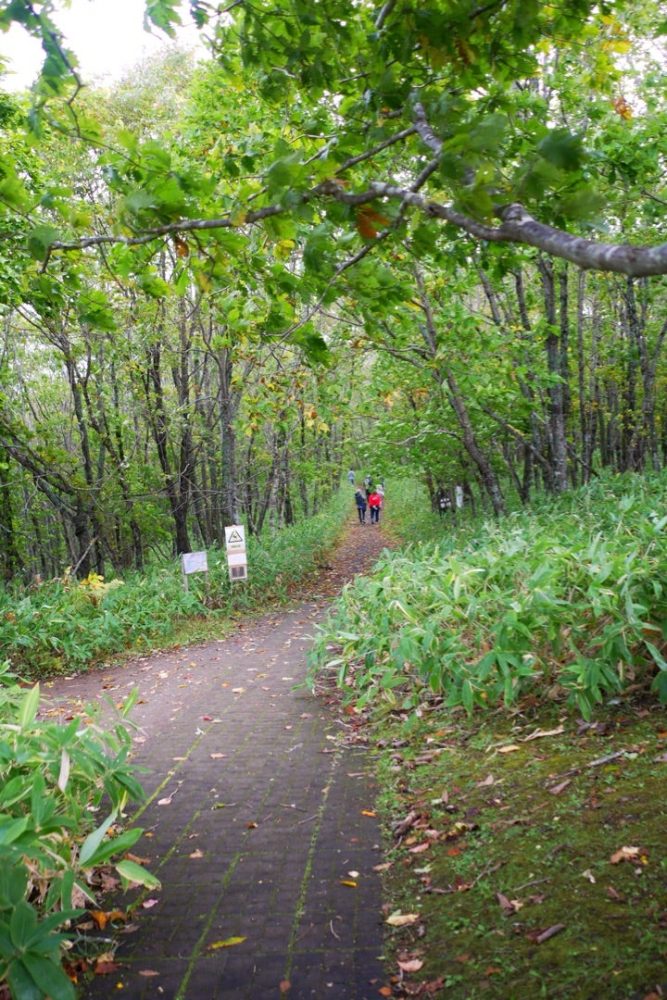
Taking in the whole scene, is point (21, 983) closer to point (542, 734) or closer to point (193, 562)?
point (542, 734)

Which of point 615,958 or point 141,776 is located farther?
point 141,776

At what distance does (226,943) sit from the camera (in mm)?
2916

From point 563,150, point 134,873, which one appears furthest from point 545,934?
point 563,150

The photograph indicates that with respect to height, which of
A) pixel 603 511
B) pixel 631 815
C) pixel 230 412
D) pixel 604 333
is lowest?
pixel 631 815

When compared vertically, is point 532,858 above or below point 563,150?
below

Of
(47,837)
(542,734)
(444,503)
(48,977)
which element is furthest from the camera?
(444,503)

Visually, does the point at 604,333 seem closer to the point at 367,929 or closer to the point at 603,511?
the point at 603,511

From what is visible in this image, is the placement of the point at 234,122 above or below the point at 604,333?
above

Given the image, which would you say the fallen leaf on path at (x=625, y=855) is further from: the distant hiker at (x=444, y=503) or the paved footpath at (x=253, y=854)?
the distant hiker at (x=444, y=503)

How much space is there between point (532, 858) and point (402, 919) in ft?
2.11

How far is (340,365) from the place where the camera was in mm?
14281

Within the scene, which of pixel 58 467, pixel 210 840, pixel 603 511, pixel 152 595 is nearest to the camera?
pixel 210 840

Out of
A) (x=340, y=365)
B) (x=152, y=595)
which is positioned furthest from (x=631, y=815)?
(x=340, y=365)

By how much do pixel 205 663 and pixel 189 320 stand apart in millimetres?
8144
